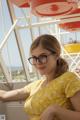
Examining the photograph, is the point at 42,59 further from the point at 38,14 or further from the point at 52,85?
the point at 38,14

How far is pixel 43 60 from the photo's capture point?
0.91 meters

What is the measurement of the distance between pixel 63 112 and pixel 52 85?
0.37 feet

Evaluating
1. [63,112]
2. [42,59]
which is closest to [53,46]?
[42,59]

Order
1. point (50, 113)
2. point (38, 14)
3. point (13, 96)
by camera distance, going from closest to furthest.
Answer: point (50, 113) → point (13, 96) → point (38, 14)

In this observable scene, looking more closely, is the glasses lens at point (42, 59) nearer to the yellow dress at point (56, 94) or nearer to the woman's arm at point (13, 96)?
the yellow dress at point (56, 94)

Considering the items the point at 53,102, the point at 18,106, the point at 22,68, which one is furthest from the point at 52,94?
the point at 22,68

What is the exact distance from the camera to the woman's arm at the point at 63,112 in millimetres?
799

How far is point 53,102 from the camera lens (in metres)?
0.89

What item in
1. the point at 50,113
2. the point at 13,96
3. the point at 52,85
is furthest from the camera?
the point at 13,96

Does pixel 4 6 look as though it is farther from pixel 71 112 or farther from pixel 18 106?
pixel 71 112

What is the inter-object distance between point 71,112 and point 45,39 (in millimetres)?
240

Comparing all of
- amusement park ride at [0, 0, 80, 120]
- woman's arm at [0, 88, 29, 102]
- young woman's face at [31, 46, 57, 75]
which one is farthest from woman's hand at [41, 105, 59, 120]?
amusement park ride at [0, 0, 80, 120]

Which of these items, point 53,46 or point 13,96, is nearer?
point 53,46

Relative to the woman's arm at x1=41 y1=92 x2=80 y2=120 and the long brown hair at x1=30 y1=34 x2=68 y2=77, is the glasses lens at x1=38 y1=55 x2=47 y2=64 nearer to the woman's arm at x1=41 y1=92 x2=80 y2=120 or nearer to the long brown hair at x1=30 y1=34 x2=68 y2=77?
the long brown hair at x1=30 y1=34 x2=68 y2=77
